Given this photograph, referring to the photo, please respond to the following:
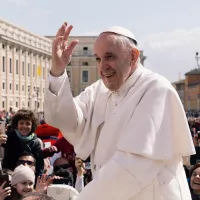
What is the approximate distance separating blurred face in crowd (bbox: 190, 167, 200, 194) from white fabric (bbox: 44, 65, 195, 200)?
2.49 metres

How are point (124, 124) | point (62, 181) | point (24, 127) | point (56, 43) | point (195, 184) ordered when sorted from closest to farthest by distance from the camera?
1. point (124, 124)
2. point (56, 43)
3. point (195, 184)
4. point (62, 181)
5. point (24, 127)

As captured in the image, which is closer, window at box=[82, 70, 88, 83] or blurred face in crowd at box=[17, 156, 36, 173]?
blurred face in crowd at box=[17, 156, 36, 173]

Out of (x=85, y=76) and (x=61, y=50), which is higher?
(x=85, y=76)

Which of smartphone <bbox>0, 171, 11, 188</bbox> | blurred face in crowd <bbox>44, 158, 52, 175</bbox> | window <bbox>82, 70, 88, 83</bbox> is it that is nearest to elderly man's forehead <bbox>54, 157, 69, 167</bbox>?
blurred face in crowd <bbox>44, 158, 52, 175</bbox>

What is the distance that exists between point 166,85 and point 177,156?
1.10 ft

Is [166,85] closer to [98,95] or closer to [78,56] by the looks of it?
[98,95]

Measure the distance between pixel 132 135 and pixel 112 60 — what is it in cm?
36

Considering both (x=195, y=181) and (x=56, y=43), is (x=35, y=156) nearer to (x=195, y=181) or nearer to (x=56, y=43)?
(x=195, y=181)

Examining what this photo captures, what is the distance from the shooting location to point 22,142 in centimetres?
617

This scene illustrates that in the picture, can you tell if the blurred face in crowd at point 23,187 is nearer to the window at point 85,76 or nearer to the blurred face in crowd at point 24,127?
the blurred face in crowd at point 24,127

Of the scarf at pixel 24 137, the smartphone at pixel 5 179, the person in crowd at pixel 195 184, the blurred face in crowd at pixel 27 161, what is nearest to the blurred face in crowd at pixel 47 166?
the scarf at pixel 24 137

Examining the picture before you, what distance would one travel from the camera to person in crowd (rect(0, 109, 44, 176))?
6.13 meters

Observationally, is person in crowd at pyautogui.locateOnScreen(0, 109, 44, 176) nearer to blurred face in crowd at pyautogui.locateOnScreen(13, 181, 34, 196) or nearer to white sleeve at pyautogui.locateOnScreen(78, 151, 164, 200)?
blurred face in crowd at pyautogui.locateOnScreen(13, 181, 34, 196)

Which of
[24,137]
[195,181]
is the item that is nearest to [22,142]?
[24,137]
